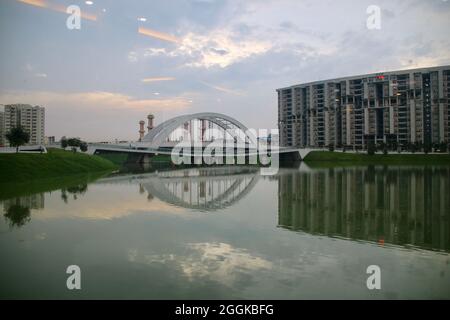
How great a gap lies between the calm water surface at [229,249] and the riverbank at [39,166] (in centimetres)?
889

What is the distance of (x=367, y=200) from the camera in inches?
440

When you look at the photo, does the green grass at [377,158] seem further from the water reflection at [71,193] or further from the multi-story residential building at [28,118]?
the multi-story residential building at [28,118]

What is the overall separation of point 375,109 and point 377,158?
15.3 metres

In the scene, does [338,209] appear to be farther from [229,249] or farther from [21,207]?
[21,207]

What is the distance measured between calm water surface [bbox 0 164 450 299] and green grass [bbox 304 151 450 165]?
31.3 metres

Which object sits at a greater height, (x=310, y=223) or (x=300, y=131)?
(x=300, y=131)

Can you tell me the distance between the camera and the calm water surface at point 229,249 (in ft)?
14.1

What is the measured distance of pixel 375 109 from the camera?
54375 millimetres

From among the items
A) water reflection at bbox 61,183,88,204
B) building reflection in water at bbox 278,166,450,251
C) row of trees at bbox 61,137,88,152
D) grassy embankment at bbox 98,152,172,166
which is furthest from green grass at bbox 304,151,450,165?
water reflection at bbox 61,183,88,204

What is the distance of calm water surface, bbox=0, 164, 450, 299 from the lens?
4293 millimetres

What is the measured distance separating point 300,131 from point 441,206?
57.8 meters

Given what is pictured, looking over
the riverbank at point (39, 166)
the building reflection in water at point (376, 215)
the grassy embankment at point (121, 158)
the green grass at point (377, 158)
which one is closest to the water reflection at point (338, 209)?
the building reflection in water at point (376, 215)
